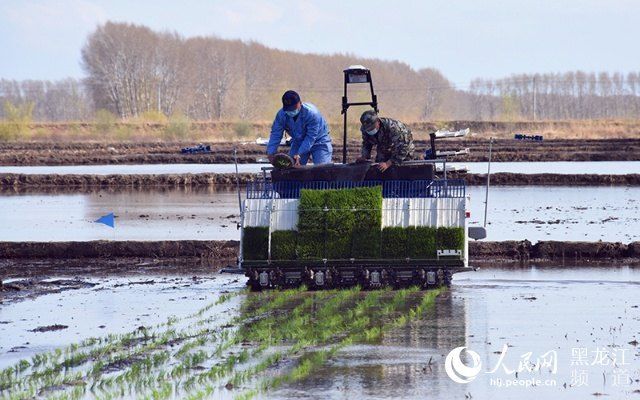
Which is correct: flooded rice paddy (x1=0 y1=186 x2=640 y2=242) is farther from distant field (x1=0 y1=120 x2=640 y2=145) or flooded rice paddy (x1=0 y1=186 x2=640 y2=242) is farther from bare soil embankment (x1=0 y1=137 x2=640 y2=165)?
distant field (x1=0 y1=120 x2=640 y2=145)

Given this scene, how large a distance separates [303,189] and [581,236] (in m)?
9.77

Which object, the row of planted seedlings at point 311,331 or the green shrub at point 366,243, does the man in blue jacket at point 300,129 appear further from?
the row of planted seedlings at point 311,331

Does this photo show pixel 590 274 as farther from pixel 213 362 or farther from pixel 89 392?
pixel 89 392

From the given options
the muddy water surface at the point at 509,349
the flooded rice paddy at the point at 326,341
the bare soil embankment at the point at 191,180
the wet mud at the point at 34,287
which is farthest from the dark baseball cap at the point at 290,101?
the bare soil embankment at the point at 191,180

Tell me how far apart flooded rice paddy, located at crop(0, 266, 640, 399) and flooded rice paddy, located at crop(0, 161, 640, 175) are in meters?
35.9

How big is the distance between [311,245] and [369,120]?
6.61 feet

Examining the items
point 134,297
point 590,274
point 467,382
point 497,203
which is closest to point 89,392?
point 467,382

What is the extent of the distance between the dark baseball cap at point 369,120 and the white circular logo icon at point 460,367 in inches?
252

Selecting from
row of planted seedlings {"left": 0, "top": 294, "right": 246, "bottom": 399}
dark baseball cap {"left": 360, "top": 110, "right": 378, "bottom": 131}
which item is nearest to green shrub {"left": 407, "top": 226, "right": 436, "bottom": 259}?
dark baseball cap {"left": 360, "top": 110, "right": 378, "bottom": 131}

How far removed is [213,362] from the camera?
43.0 feet

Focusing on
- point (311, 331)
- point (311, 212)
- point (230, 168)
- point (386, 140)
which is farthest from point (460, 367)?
point (230, 168)

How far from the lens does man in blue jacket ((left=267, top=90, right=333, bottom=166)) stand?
1966 centimetres

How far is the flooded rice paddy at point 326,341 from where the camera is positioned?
1177 cm

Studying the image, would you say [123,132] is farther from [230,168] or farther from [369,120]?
[369,120]
